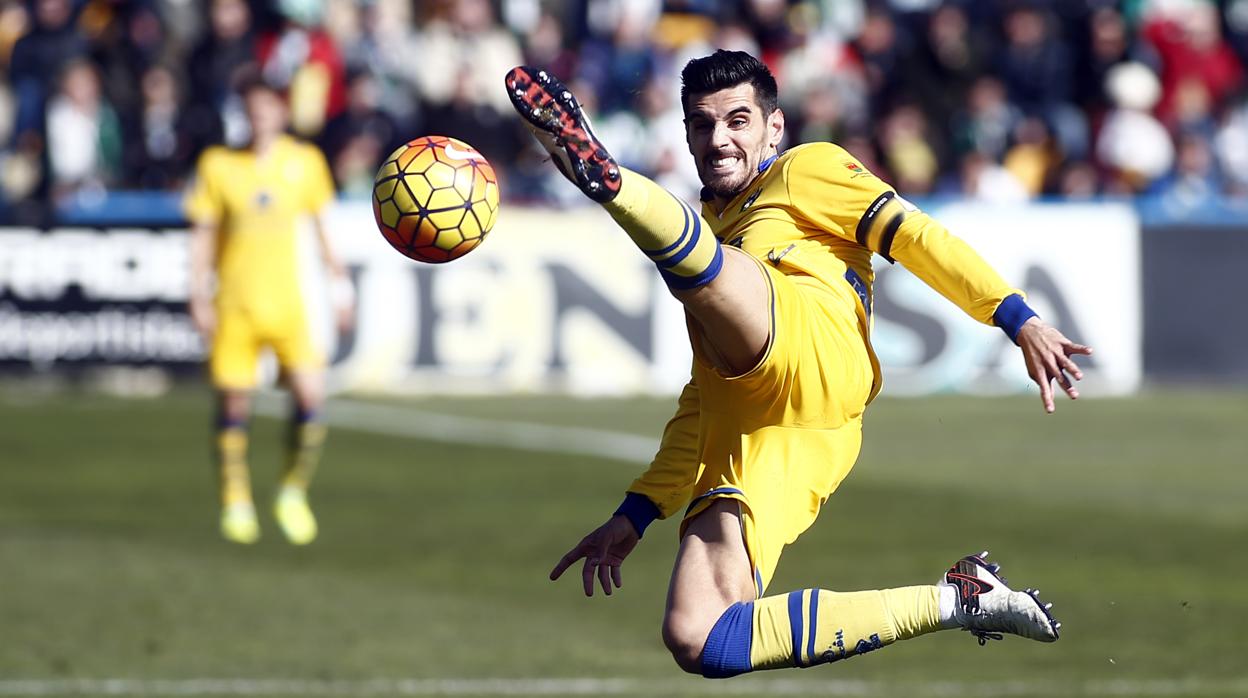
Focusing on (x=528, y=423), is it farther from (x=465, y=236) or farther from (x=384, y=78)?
(x=465, y=236)

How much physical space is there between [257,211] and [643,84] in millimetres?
7604

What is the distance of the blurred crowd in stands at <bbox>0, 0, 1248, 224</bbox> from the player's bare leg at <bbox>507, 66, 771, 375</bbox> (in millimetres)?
13039

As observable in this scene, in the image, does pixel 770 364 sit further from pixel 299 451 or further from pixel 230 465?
pixel 230 465

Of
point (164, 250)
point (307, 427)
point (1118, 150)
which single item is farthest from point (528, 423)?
point (1118, 150)

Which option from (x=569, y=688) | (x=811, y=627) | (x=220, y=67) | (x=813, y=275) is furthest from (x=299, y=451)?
(x=220, y=67)

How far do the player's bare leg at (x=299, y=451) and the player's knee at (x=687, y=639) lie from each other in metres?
6.55

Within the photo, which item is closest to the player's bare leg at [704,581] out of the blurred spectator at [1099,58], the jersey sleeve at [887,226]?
the jersey sleeve at [887,226]

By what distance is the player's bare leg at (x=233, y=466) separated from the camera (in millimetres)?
12000

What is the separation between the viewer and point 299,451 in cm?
1205

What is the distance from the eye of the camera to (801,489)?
Result: 5969 millimetres

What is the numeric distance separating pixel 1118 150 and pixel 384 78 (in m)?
7.27

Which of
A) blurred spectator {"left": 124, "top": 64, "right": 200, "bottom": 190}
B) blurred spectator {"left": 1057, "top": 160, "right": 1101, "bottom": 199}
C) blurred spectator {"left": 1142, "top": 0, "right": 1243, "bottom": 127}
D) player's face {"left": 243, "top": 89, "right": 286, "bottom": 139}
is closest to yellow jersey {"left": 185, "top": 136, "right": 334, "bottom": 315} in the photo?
player's face {"left": 243, "top": 89, "right": 286, "bottom": 139}

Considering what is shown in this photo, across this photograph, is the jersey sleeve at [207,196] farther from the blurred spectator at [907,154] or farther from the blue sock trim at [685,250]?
the blurred spectator at [907,154]

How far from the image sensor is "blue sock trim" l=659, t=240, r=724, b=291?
17.7 feet
